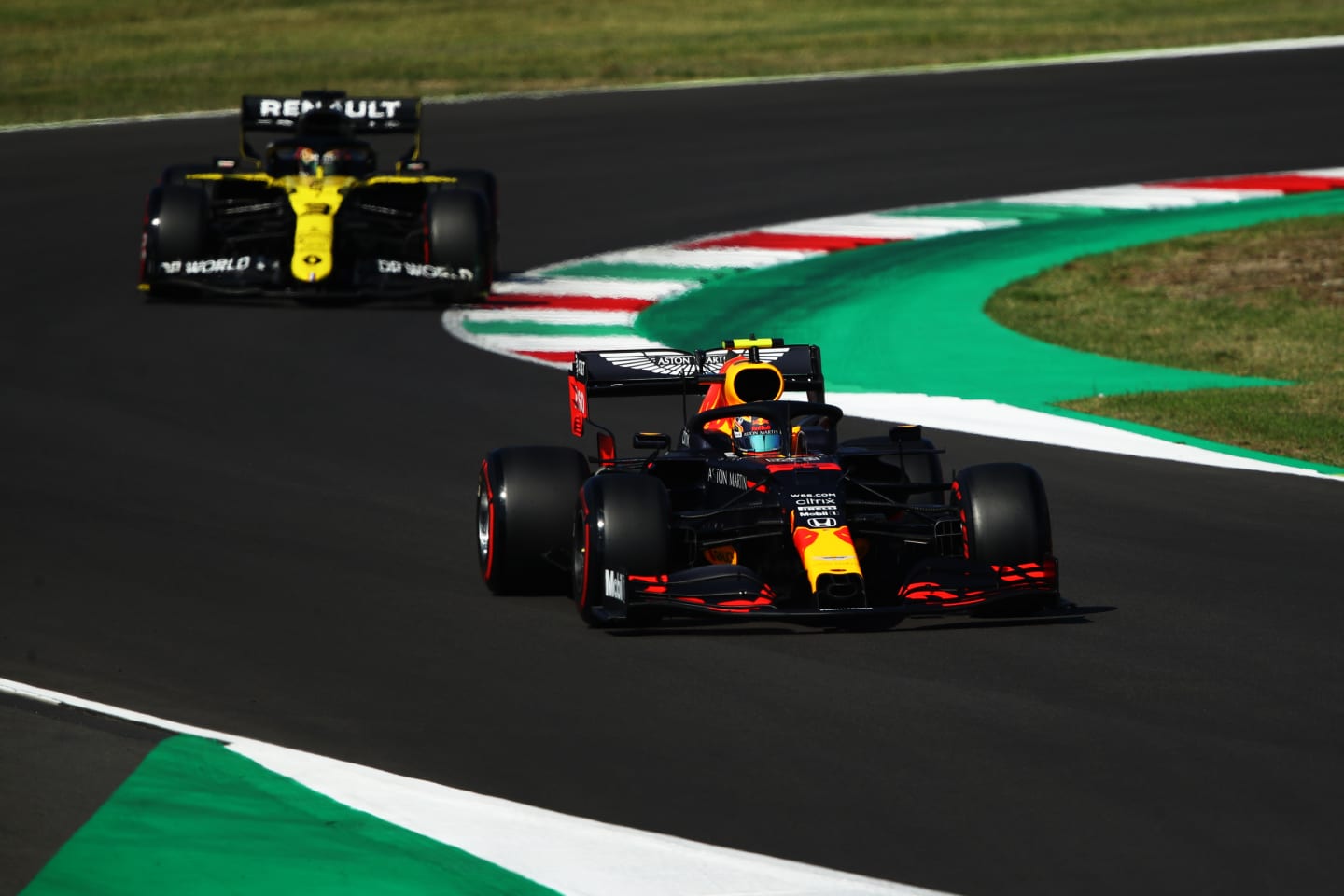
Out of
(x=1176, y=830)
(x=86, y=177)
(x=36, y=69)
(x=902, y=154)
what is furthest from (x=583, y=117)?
(x=1176, y=830)

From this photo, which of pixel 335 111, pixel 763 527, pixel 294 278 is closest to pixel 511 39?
pixel 335 111

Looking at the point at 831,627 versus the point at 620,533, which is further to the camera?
the point at 831,627

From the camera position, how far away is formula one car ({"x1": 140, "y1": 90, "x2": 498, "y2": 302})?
18.2 metres

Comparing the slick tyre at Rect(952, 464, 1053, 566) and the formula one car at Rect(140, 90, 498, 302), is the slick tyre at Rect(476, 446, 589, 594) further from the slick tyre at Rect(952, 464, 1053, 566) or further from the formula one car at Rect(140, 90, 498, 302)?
the formula one car at Rect(140, 90, 498, 302)

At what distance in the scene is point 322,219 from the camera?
59.6ft

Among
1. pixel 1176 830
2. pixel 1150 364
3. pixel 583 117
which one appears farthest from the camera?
pixel 583 117

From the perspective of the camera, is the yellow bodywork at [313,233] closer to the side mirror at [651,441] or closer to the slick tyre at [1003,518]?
the side mirror at [651,441]

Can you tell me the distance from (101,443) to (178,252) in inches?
219

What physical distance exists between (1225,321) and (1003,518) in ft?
30.6

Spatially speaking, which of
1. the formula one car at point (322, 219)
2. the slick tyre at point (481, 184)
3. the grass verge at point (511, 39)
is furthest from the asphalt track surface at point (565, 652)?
the grass verge at point (511, 39)

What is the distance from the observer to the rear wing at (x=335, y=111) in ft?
64.1

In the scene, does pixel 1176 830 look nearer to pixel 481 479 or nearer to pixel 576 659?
pixel 576 659

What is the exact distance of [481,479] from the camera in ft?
32.2

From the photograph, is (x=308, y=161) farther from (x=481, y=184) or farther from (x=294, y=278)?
(x=481, y=184)
